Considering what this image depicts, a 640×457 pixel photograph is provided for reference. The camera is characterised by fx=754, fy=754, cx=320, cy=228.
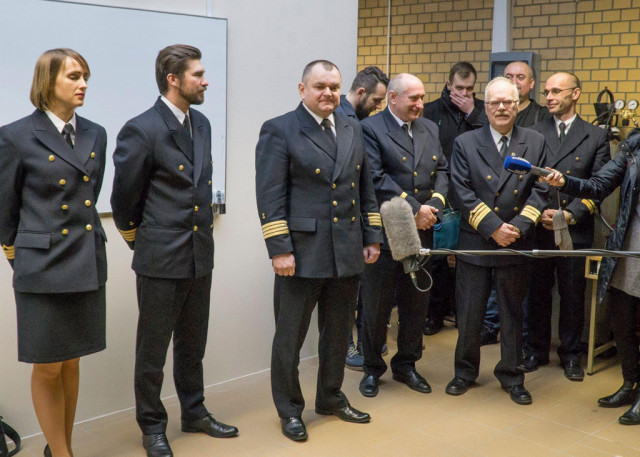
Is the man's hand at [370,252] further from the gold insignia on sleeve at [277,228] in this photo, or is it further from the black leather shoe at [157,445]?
the black leather shoe at [157,445]

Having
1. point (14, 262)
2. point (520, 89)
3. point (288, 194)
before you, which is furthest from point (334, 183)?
point (520, 89)

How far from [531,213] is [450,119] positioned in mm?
1598

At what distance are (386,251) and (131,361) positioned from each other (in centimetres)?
144

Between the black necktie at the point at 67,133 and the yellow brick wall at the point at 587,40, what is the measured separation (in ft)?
14.5

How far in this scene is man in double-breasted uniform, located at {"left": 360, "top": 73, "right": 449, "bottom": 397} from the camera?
399cm

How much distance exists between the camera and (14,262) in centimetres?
291

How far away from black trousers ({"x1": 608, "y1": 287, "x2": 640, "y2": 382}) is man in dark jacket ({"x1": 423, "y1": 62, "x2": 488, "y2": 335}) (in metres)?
1.66

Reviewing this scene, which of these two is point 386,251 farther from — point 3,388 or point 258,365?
point 3,388

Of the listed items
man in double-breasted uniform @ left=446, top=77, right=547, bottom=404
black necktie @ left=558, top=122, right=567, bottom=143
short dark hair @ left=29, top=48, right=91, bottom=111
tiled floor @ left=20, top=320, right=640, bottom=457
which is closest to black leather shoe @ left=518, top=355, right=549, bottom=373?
tiled floor @ left=20, top=320, right=640, bottom=457

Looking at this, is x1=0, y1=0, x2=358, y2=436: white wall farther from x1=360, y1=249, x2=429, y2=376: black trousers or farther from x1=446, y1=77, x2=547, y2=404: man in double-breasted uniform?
x1=446, y1=77, x2=547, y2=404: man in double-breasted uniform

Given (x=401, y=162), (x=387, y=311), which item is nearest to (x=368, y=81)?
(x=401, y=162)

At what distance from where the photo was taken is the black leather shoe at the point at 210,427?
3523mm

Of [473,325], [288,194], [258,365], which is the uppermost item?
[288,194]

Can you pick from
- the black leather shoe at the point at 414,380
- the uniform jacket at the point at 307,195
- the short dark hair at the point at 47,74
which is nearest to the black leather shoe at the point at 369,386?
the black leather shoe at the point at 414,380
